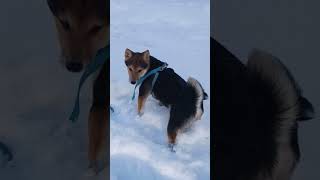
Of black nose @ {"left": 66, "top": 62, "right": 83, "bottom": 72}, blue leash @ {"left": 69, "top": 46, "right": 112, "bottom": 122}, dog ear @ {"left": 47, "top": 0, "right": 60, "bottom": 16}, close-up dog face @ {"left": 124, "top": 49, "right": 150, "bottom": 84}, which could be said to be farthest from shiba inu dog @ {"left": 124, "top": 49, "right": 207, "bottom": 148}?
dog ear @ {"left": 47, "top": 0, "right": 60, "bottom": 16}

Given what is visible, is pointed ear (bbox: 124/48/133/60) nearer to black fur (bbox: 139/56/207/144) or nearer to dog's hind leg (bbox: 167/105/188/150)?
black fur (bbox: 139/56/207/144)

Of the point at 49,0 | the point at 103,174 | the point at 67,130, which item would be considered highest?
the point at 49,0

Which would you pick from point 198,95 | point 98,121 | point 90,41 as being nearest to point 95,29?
point 90,41

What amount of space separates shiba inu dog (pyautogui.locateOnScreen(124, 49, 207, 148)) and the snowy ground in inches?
1.1

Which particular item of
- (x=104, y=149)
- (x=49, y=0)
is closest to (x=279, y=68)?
(x=104, y=149)

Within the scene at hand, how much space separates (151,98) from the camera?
315cm

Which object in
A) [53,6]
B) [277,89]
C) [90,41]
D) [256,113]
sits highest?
[53,6]

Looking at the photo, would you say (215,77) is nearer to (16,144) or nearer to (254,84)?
(254,84)

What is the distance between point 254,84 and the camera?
309cm

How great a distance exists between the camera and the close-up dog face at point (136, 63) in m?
3.15

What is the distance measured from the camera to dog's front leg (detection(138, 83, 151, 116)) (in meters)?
3.15

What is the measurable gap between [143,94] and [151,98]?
4cm

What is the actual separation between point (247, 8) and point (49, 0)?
96 centimetres

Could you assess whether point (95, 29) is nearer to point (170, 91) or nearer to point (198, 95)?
point (170, 91)
